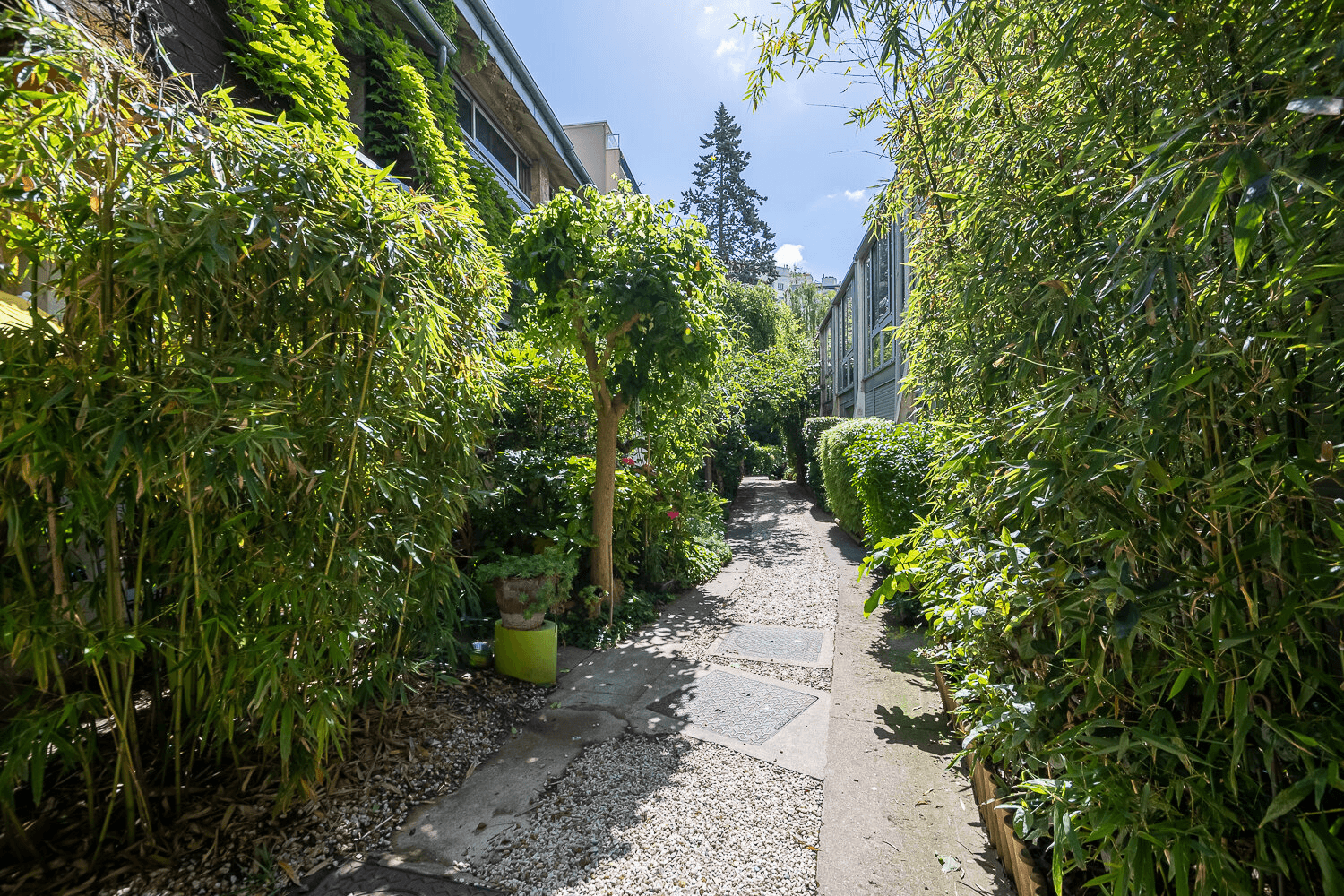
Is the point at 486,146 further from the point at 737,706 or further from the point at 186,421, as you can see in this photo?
the point at 737,706

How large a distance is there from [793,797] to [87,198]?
3.42 metres

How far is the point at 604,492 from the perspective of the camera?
5.00m

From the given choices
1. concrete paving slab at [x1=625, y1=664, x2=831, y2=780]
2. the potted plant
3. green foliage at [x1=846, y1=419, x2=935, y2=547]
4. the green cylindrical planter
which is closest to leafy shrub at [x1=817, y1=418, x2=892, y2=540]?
green foliage at [x1=846, y1=419, x2=935, y2=547]

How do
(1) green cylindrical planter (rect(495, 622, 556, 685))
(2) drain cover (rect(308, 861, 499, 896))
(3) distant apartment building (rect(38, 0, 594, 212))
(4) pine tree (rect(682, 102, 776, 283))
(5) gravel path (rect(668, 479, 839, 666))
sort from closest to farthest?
(2) drain cover (rect(308, 861, 499, 896)), (3) distant apartment building (rect(38, 0, 594, 212)), (1) green cylindrical planter (rect(495, 622, 556, 685)), (5) gravel path (rect(668, 479, 839, 666)), (4) pine tree (rect(682, 102, 776, 283))

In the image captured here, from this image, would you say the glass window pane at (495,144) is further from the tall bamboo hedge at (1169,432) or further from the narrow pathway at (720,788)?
the tall bamboo hedge at (1169,432)

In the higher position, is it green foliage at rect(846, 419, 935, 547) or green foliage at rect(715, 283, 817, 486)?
green foliage at rect(715, 283, 817, 486)

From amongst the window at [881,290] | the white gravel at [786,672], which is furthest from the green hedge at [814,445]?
the white gravel at [786,672]

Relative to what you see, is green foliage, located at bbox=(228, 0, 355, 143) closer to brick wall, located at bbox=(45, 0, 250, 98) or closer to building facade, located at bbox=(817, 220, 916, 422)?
brick wall, located at bbox=(45, 0, 250, 98)

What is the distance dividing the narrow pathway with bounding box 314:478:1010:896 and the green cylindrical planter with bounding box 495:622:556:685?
19 cm

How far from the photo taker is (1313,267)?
0.90 meters

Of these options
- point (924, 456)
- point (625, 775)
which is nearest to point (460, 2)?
point (924, 456)

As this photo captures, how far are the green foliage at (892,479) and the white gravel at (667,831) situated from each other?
8.32 feet

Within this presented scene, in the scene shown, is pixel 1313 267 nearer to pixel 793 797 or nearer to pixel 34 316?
pixel 793 797

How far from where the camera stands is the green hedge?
498 inches
